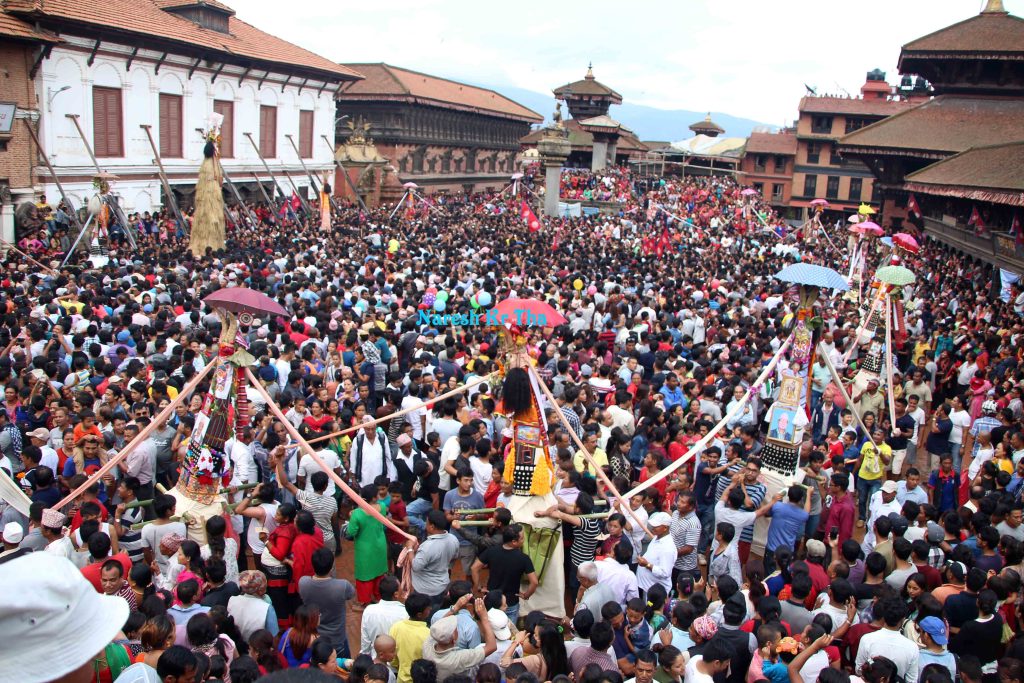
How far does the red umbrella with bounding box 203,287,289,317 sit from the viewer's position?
22.0 feet

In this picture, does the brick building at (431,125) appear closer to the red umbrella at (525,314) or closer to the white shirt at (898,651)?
the red umbrella at (525,314)

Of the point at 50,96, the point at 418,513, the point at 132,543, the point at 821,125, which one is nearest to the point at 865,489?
the point at 418,513

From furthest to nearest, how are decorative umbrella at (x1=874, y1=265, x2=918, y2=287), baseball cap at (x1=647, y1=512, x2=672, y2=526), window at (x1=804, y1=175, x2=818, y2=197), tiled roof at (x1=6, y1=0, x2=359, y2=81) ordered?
window at (x1=804, y1=175, x2=818, y2=197) < tiled roof at (x1=6, y1=0, x2=359, y2=81) < decorative umbrella at (x1=874, y1=265, x2=918, y2=287) < baseball cap at (x1=647, y1=512, x2=672, y2=526)

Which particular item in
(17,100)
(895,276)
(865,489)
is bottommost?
(865,489)

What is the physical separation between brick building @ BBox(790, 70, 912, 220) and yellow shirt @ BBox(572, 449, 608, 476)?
4610 centimetres

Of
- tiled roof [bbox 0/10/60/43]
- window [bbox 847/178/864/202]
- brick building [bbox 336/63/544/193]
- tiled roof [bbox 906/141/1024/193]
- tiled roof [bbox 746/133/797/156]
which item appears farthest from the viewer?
tiled roof [bbox 746/133/797/156]

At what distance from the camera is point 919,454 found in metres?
12.4

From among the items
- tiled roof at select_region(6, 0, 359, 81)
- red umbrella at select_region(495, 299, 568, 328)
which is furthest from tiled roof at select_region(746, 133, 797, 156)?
red umbrella at select_region(495, 299, 568, 328)

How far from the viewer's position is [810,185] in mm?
49875

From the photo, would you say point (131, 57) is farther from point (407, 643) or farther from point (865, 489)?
point (407, 643)

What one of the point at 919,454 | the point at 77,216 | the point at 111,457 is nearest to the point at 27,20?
the point at 77,216

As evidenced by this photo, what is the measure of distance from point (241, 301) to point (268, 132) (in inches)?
1136

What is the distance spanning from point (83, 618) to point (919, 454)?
1293 cm

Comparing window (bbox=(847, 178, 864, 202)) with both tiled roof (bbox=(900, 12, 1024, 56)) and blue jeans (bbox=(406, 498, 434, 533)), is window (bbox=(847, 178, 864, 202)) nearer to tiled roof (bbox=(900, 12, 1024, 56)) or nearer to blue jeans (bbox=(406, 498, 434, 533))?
tiled roof (bbox=(900, 12, 1024, 56))
